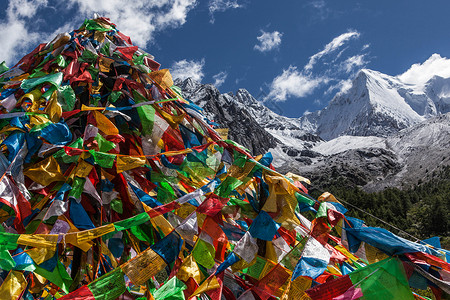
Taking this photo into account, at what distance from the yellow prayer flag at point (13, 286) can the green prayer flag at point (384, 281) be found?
7.83ft

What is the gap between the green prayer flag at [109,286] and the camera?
7.53 ft

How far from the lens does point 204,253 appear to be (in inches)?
112

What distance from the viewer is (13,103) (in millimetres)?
3633

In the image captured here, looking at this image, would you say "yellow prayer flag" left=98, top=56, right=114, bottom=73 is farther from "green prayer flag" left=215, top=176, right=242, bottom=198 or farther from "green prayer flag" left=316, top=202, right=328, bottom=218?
"green prayer flag" left=316, top=202, right=328, bottom=218

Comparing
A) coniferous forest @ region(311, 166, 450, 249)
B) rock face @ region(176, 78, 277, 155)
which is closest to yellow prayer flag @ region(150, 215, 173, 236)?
coniferous forest @ region(311, 166, 450, 249)

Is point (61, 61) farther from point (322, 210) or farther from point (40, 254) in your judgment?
point (322, 210)

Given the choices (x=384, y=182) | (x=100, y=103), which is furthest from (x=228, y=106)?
(x=100, y=103)

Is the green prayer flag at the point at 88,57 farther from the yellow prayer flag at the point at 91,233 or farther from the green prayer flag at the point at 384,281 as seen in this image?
Answer: the green prayer flag at the point at 384,281

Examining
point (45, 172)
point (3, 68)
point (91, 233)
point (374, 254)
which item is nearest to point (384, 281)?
point (374, 254)

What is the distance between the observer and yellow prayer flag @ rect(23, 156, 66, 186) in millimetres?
2920

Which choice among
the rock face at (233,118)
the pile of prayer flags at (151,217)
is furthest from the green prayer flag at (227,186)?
the rock face at (233,118)

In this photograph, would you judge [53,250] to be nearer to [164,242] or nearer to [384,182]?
[164,242]

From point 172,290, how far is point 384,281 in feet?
5.02

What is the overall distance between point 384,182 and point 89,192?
10311 cm
